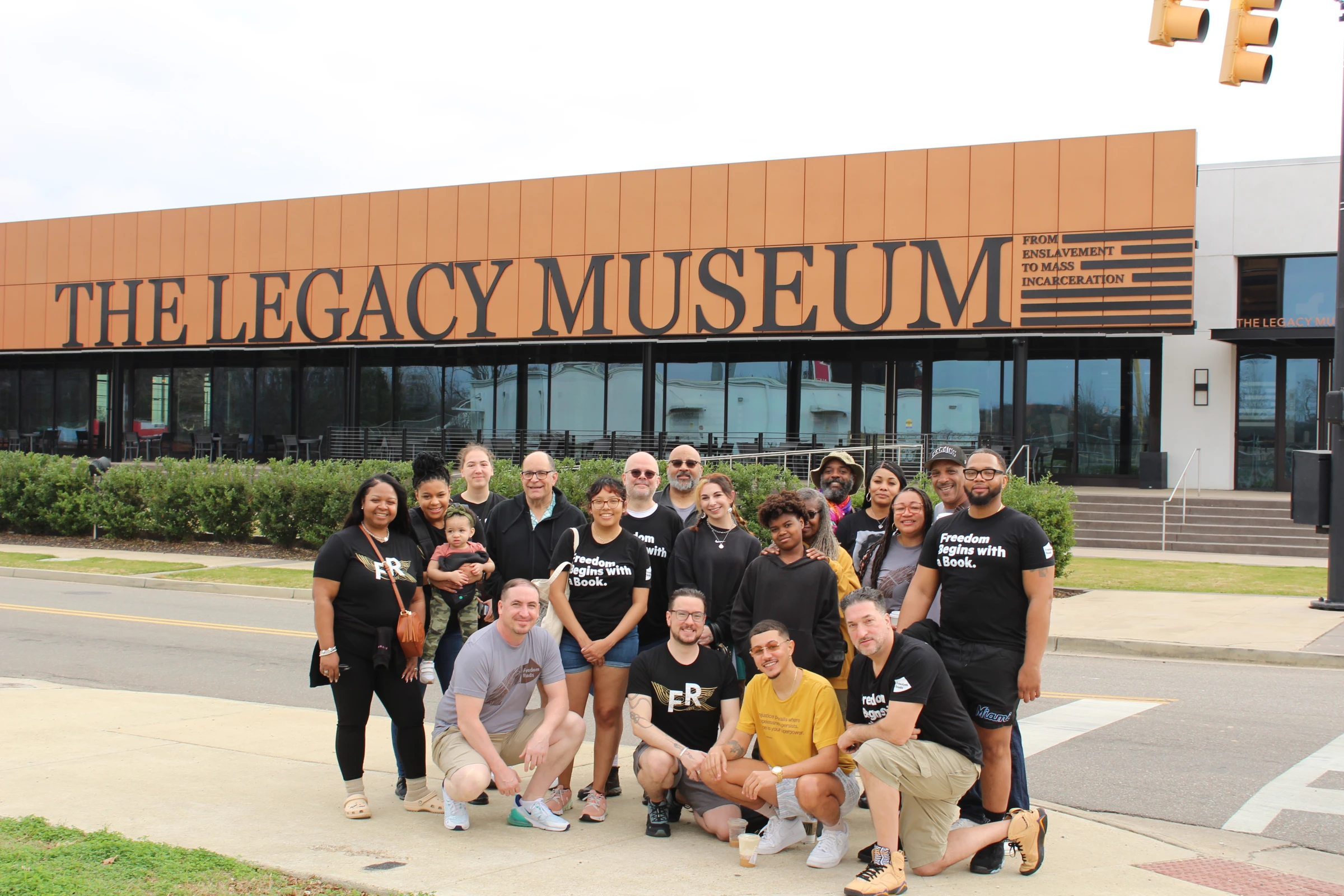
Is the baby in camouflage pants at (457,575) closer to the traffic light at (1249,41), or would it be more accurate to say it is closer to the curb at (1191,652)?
the traffic light at (1249,41)

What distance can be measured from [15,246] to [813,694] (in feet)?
114

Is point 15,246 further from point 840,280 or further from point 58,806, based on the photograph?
point 58,806

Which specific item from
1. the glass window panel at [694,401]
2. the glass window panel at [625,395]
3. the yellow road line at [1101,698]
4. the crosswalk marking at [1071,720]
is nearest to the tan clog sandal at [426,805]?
the crosswalk marking at [1071,720]

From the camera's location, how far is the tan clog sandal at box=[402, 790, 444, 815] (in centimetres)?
572

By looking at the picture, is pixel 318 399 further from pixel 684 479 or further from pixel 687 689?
pixel 687 689

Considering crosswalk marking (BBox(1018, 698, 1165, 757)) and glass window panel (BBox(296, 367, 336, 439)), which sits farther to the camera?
glass window panel (BBox(296, 367, 336, 439))

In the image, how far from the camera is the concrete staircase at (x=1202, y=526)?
19.4m

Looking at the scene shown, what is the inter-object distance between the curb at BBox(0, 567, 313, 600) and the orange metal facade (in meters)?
11.6

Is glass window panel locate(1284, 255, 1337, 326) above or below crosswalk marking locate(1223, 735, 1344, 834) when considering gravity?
above

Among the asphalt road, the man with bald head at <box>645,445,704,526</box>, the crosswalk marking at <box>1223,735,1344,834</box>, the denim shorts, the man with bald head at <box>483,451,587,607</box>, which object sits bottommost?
the asphalt road

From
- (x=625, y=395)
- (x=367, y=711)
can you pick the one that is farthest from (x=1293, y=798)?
(x=625, y=395)

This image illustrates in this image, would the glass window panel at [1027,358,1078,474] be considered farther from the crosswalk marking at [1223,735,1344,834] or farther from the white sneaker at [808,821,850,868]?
the white sneaker at [808,821,850,868]

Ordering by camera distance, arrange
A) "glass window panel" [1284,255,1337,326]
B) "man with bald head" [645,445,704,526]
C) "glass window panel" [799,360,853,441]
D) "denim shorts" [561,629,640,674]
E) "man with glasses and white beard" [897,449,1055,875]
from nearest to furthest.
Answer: "man with glasses and white beard" [897,449,1055,875], "denim shorts" [561,629,640,674], "man with bald head" [645,445,704,526], "glass window panel" [1284,255,1337,326], "glass window panel" [799,360,853,441]

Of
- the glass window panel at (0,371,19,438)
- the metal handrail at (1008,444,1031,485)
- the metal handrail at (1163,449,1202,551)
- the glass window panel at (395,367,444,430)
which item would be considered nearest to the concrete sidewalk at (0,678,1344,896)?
the metal handrail at (1163,449,1202,551)
